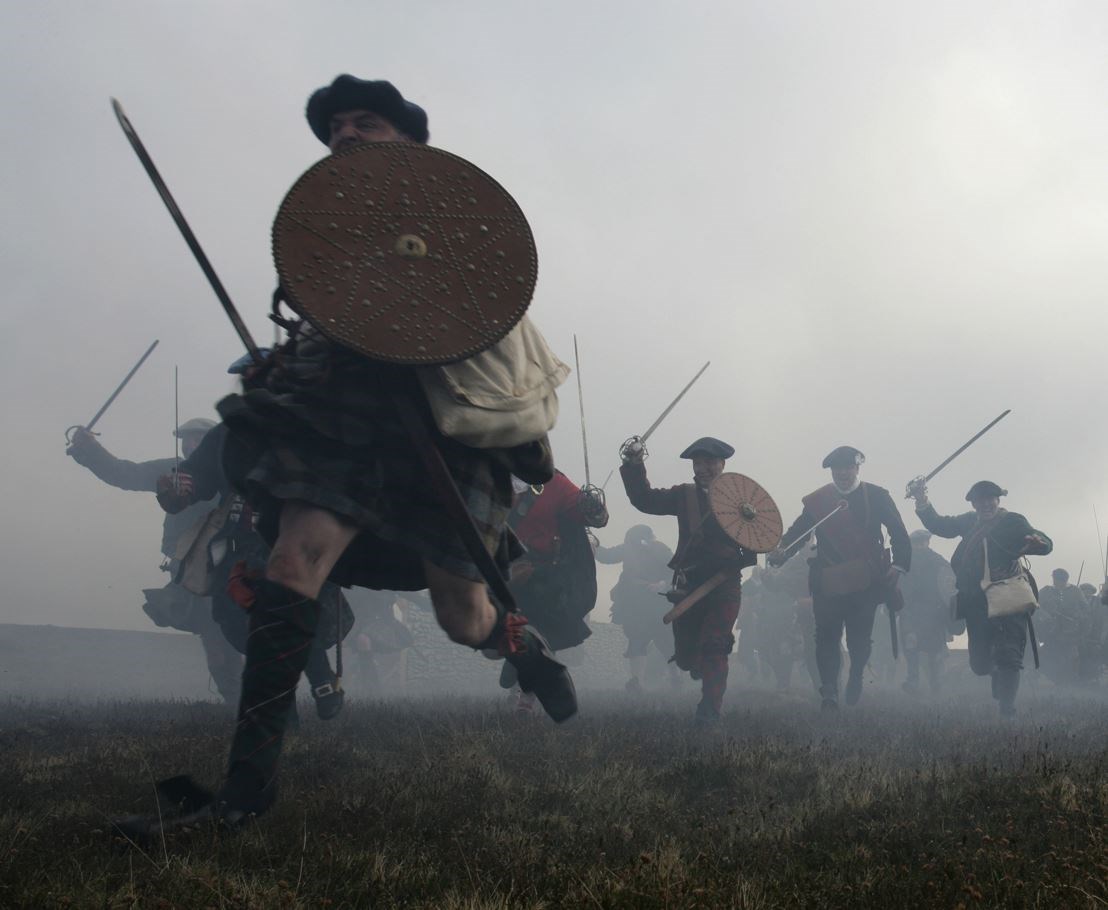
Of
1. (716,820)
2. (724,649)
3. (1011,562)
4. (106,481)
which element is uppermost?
(106,481)

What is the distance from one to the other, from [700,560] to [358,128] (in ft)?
19.0

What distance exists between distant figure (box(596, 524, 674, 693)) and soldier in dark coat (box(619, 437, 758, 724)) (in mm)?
14491

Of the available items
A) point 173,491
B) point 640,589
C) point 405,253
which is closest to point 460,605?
point 405,253

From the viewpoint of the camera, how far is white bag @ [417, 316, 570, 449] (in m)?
3.03

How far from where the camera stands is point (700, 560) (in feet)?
27.7

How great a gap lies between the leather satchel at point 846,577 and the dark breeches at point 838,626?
11cm

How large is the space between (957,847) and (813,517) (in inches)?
345

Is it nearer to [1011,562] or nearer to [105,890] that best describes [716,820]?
[105,890]

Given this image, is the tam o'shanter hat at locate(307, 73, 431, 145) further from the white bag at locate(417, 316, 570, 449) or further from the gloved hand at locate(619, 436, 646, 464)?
the gloved hand at locate(619, 436, 646, 464)

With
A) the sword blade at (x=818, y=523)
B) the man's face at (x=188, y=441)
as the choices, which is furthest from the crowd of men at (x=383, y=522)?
the man's face at (x=188, y=441)

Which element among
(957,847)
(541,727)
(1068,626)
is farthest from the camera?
(1068,626)

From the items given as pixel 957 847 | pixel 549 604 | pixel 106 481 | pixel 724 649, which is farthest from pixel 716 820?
pixel 106 481

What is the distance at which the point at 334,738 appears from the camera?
502cm

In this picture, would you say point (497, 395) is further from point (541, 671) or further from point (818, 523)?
point (818, 523)
